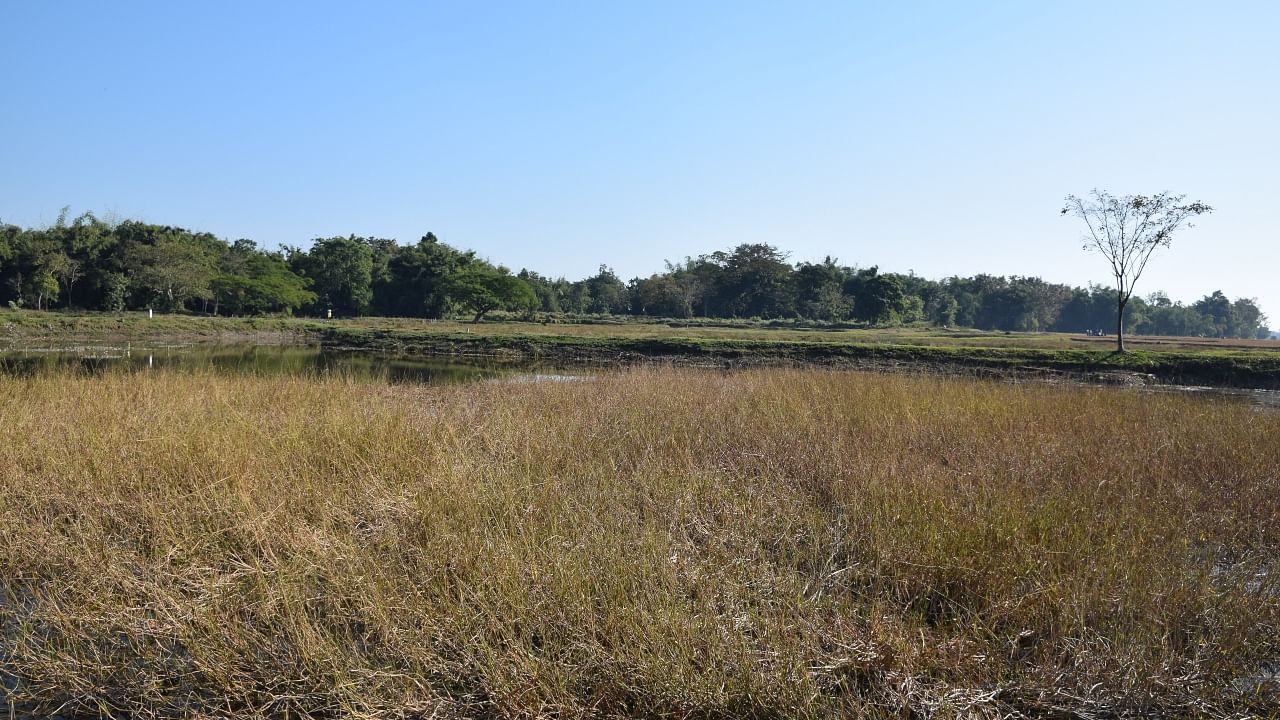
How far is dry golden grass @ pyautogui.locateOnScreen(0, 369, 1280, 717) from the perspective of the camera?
130 inches

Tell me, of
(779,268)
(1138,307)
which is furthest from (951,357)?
(1138,307)

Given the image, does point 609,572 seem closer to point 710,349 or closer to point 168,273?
point 710,349

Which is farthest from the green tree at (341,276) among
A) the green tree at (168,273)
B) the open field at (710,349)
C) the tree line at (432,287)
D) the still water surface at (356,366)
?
the still water surface at (356,366)

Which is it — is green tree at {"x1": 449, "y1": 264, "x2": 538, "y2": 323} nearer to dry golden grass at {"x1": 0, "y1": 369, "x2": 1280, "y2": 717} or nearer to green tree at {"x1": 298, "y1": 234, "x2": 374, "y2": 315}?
green tree at {"x1": 298, "y1": 234, "x2": 374, "y2": 315}

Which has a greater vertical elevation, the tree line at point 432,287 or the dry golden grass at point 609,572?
the tree line at point 432,287

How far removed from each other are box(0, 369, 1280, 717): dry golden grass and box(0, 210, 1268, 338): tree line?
1917 inches

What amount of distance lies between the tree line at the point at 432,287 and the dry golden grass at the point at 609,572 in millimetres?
48696

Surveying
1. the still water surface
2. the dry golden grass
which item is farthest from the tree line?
the dry golden grass

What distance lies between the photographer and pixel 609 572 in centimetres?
384

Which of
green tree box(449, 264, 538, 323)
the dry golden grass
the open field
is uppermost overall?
green tree box(449, 264, 538, 323)

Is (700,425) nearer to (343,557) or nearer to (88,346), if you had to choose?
(343,557)

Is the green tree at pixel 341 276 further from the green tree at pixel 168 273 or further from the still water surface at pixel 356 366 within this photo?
the still water surface at pixel 356 366

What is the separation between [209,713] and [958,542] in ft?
14.0

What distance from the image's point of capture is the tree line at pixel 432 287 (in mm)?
48156
